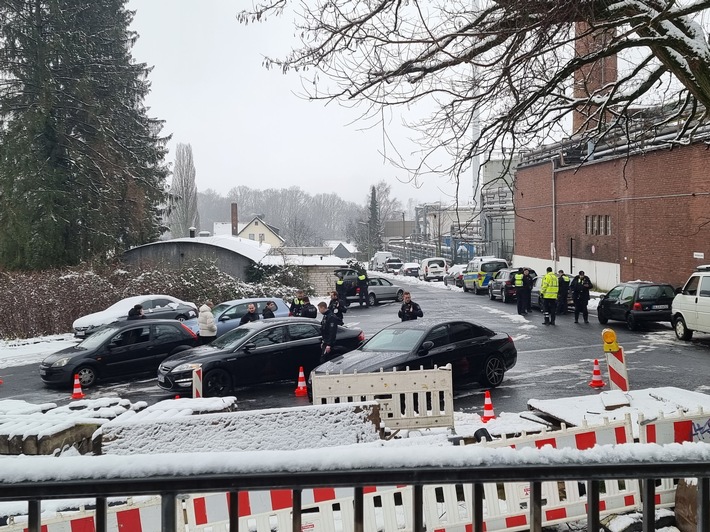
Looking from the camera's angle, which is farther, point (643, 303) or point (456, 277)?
point (456, 277)

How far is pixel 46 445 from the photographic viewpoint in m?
8.61

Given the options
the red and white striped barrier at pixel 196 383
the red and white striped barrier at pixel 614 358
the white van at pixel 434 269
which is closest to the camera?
the red and white striped barrier at pixel 614 358

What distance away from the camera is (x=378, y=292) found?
3431 centimetres

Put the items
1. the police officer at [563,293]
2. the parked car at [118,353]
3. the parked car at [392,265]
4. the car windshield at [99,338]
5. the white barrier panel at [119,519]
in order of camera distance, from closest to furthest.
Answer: the white barrier panel at [119,519]
the parked car at [118,353]
the car windshield at [99,338]
the police officer at [563,293]
the parked car at [392,265]

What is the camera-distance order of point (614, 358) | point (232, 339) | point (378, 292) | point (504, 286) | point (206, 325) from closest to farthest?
point (614, 358) → point (232, 339) → point (206, 325) → point (504, 286) → point (378, 292)

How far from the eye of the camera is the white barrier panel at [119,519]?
5.25 meters

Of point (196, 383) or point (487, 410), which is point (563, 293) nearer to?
point (487, 410)

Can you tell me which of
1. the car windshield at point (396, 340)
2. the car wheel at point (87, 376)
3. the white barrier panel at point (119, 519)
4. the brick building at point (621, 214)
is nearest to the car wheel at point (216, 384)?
the car windshield at point (396, 340)

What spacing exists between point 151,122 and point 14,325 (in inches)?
820

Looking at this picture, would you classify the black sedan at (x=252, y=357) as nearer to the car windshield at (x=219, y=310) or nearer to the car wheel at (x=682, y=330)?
the car windshield at (x=219, y=310)

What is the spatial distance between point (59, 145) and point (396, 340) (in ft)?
81.9

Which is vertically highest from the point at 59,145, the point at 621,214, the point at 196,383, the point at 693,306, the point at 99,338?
the point at 59,145

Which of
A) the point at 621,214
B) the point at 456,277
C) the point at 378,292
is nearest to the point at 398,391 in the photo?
the point at 378,292

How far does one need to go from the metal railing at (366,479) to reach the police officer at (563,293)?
23.6 meters
